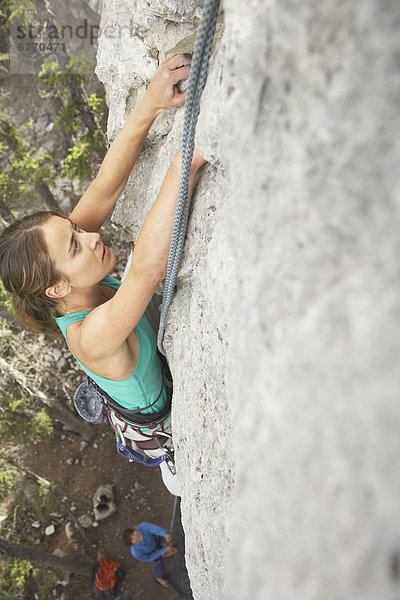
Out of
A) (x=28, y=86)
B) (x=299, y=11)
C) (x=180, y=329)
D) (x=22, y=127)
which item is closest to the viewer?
(x=299, y=11)

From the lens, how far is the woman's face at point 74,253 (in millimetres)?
2527

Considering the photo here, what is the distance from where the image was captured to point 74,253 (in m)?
2.59

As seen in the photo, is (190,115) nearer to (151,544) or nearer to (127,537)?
(151,544)

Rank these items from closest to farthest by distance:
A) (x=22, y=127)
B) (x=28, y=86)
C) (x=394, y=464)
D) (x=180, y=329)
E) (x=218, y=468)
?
(x=394, y=464) < (x=218, y=468) < (x=180, y=329) < (x=22, y=127) < (x=28, y=86)

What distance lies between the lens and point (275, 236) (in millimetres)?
1027

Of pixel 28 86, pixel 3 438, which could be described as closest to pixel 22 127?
pixel 28 86

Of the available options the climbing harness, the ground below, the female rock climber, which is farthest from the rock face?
the ground below

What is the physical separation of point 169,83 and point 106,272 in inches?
47.1

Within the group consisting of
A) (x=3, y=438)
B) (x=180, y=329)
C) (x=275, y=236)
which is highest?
(x=275, y=236)

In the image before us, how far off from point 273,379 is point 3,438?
6.95m

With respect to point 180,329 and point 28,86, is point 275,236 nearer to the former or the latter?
point 180,329

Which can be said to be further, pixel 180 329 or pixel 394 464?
pixel 180 329

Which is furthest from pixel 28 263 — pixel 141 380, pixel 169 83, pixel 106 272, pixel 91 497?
pixel 91 497

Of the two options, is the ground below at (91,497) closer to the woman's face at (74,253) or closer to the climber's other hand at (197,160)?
the woman's face at (74,253)
